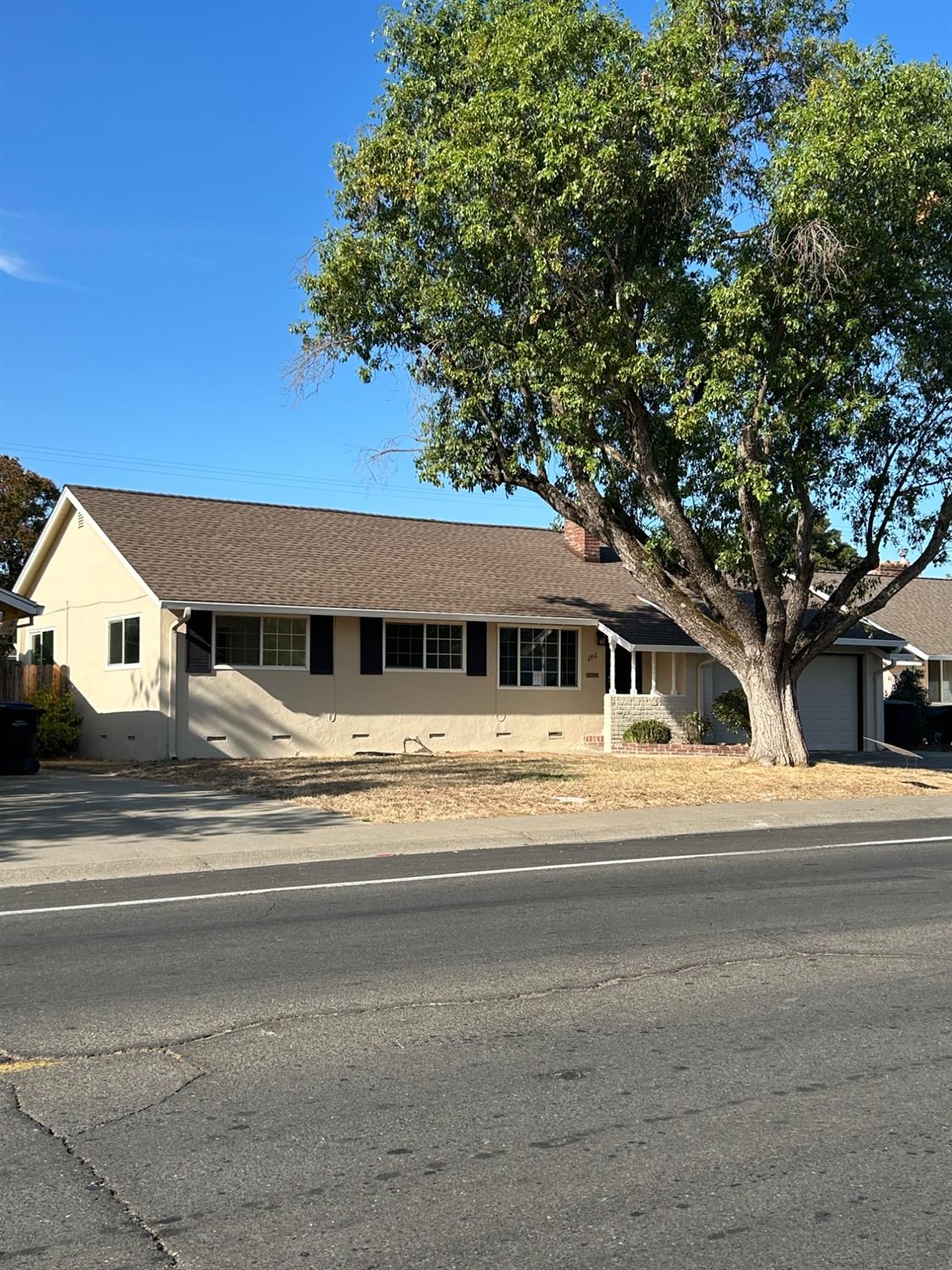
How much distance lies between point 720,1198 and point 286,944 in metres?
4.67

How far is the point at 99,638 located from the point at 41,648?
373 cm

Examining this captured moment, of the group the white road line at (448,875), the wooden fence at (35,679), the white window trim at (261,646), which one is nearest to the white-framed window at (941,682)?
the white window trim at (261,646)

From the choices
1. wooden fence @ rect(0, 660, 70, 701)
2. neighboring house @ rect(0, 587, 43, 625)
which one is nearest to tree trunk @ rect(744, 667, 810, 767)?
neighboring house @ rect(0, 587, 43, 625)

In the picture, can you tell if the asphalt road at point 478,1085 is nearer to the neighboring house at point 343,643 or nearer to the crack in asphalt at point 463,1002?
the crack in asphalt at point 463,1002

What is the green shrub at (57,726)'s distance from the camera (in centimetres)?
2702

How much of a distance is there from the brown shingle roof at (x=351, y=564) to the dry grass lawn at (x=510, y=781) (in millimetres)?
3604

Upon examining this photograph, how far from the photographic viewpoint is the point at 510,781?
66.6ft

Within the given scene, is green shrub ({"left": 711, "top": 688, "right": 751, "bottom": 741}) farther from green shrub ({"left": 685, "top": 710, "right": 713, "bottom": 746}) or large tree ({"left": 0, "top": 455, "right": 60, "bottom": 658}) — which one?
large tree ({"left": 0, "top": 455, "right": 60, "bottom": 658})

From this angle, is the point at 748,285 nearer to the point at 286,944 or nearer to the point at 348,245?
the point at 348,245

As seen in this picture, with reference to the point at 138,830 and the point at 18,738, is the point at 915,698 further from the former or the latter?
the point at 138,830

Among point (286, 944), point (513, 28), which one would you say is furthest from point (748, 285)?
point (286, 944)

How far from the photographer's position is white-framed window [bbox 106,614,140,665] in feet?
86.0

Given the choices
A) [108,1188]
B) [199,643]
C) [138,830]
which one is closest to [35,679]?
[199,643]

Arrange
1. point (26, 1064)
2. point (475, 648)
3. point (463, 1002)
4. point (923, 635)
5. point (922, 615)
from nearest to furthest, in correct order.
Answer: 1. point (26, 1064)
2. point (463, 1002)
3. point (475, 648)
4. point (923, 635)
5. point (922, 615)
